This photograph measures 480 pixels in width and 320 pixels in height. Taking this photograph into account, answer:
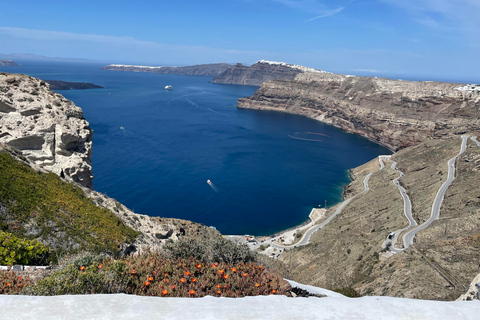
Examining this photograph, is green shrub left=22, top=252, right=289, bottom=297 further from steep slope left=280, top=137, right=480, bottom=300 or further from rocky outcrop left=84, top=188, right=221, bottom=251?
steep slope left=280, top=137, right=480, bottom=300

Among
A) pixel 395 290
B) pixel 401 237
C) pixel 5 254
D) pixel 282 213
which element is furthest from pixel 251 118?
pixel 5 254

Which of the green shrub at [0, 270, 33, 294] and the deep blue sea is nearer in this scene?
the green shrub at [0, 270, 33, 294]

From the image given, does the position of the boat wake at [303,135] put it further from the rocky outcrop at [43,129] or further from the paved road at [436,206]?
the rocky outcrop at [43,129]

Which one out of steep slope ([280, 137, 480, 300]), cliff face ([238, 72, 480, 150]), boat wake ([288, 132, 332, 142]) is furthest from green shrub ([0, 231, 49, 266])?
boat wake ([288, 132, 332, 142])

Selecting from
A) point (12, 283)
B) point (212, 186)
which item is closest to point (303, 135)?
point (212, 186)

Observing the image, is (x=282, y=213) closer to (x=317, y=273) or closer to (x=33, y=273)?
(x=317, y=273)

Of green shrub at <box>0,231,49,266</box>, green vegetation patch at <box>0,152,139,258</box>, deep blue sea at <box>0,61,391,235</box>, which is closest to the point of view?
green shrub at <box>0,231,49,266</box>

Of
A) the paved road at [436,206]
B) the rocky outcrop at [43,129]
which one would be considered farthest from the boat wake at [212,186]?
the rocky outcrop at [43,129]

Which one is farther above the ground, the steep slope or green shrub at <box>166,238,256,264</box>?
green shrub at <box>166,238,256,264</box>
